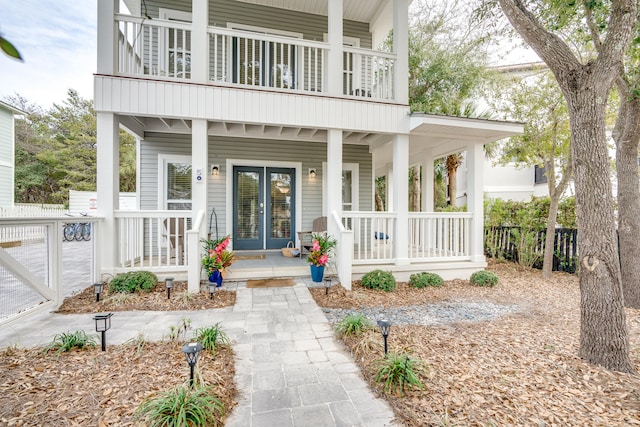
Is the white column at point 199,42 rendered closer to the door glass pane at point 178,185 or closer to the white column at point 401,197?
the door glass pane at point 178,185

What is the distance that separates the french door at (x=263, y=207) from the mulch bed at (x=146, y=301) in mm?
2854

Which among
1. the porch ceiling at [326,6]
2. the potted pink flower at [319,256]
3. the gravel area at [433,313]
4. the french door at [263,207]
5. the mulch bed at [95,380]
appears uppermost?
the porch ceiling at [326,6]

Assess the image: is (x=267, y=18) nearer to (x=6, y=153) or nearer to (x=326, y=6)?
(x=326, y=6)

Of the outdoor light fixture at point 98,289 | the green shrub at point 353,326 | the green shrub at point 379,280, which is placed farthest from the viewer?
the green shrub at point 379,280

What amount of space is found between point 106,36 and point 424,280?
7098 mm

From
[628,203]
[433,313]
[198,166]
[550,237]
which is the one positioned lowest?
[433,313]

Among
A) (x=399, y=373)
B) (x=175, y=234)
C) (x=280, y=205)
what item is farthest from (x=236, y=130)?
(x=399, y=373)

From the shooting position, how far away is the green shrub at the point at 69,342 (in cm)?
289

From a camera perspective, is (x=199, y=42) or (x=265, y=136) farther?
(x=265, y=136)

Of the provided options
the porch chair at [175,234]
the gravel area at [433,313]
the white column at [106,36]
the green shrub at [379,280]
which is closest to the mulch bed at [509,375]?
the gravel area at [433,313]

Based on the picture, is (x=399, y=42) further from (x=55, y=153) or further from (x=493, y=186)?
(x=55, y=153)

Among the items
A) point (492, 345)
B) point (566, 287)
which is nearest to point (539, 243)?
point (566, 287)

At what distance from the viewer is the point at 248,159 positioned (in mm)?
7406

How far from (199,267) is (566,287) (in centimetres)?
724
